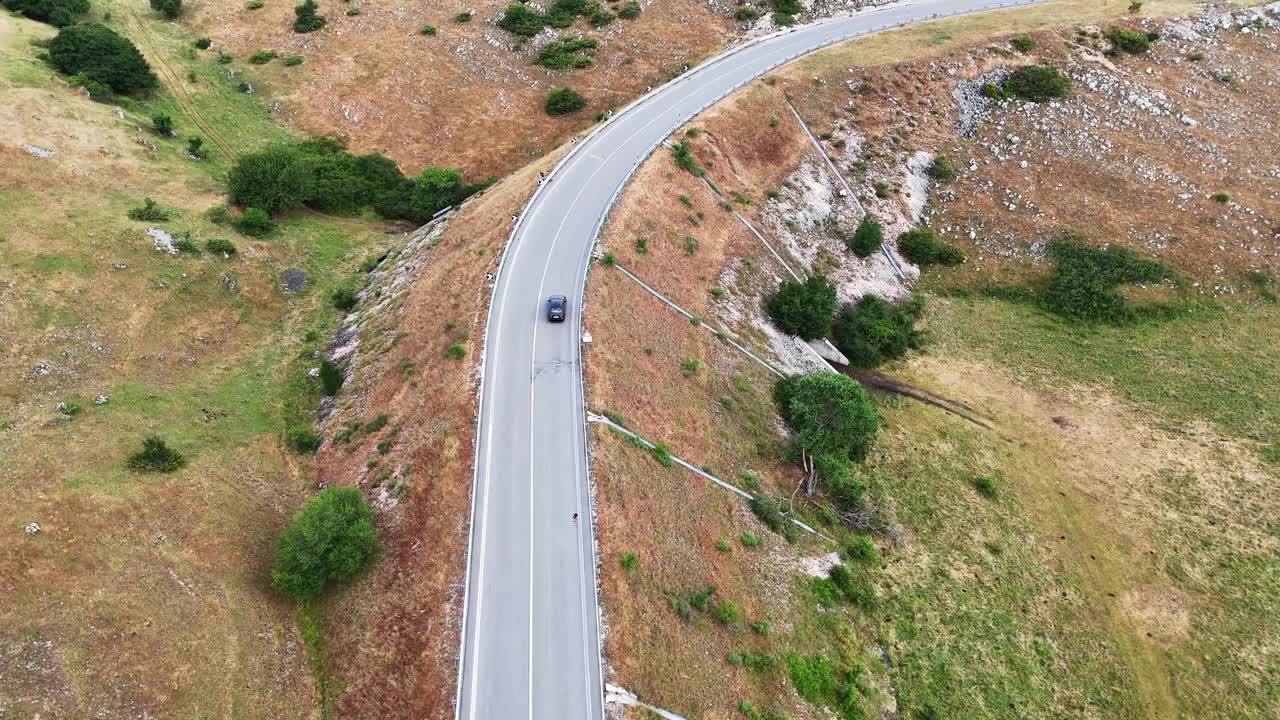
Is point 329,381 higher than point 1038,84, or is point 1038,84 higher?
point 1038,84

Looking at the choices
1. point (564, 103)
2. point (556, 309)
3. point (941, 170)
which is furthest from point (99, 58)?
point (941, 170)

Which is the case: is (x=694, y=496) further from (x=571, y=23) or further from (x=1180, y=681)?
(x=571, y=23)

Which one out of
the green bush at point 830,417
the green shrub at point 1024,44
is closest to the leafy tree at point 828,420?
the green bush at point 830,417

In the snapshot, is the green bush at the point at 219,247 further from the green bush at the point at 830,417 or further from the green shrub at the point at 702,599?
the green shrub at the point at 702,599

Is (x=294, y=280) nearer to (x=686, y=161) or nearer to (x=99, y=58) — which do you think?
(x=686, y=161)

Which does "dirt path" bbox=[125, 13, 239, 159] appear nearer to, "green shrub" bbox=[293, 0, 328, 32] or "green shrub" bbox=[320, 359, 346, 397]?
"green shrub" bbox=[293, 0, 328, 32]

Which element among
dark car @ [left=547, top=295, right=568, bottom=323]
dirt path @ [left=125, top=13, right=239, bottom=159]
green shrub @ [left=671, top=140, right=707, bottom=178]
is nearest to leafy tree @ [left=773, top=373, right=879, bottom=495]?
dark car @ [left=547, top=295, right=568, bottom=323]
